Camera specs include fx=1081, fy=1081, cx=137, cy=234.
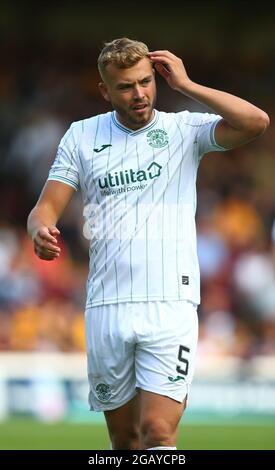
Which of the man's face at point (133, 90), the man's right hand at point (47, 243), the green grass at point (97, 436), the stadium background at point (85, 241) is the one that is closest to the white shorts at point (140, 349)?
the man's right hand at point (47, 243)

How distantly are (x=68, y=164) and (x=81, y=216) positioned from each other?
9276mm

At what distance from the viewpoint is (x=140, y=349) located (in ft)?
19.4

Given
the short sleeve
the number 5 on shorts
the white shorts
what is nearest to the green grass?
the white shorts

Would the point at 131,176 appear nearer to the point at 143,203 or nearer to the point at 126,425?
the point at 143,203

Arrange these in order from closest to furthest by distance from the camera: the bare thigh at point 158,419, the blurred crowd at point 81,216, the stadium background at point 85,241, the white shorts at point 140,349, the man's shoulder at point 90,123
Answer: the bare thigh at point 158,419 → the white shorts at point 140,349 → the man's shoulder at point 90,123 → the stadium background at point 85,241 → the blurred crowd at point 81,216

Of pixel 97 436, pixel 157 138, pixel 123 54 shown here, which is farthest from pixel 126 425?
pixel 97 436

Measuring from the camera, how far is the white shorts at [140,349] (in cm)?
583

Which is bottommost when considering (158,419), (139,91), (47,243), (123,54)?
(158,419)

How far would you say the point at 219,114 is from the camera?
5816mm

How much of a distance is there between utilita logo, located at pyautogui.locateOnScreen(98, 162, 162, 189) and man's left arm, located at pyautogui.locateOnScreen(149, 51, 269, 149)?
43 cm

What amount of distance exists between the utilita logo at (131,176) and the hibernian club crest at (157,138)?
0.12 metres

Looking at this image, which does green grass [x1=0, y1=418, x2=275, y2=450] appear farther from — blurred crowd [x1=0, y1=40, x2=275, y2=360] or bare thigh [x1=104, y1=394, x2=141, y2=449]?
bare thigh [x1=104, y1=394, x2=141, y2=449]

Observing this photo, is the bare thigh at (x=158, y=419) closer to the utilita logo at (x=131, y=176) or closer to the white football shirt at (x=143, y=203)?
the white football shirt at (x=143, y=203)
